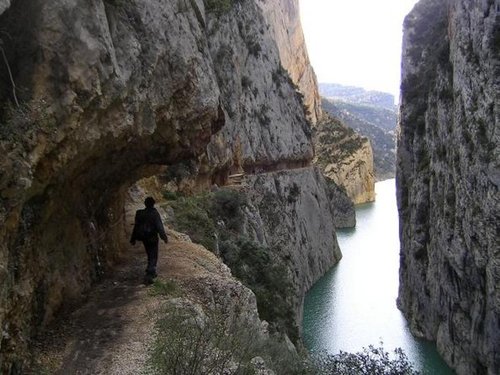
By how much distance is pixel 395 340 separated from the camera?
29453 mm

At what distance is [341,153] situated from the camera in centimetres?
9325

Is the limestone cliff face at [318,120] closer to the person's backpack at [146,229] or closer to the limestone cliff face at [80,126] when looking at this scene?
the limestone cliff face at [80,126]

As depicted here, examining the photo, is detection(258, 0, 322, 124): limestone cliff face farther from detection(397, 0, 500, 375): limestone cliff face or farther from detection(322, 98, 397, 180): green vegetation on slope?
detection(397, 0, 500, 375): limestone cliff face

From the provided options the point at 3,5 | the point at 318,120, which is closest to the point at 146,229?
the point at 3,5

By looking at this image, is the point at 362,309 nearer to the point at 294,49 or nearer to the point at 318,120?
the point at 318,120

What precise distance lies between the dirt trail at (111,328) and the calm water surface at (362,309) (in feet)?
62.8

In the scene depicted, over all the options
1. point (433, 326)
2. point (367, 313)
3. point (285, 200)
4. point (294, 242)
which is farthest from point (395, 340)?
point (285, 200)

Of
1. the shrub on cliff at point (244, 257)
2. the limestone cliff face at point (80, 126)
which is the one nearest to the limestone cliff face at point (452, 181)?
the shrub on cliff at point (244, 257)

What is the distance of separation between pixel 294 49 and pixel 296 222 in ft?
194

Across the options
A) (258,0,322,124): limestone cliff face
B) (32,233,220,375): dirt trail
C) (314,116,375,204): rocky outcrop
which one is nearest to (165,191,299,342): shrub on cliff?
(32,233,220,375): dirt trail

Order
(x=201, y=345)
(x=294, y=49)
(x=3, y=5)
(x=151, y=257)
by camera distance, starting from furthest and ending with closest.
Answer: (x=294, y=49), (x=151, y=257), (x=201, y=345), (x=3, y=5)

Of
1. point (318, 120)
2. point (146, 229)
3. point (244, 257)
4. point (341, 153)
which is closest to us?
point (146, 229)

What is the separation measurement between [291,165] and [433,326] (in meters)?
21.0

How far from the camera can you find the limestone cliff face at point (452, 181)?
21.7 m
